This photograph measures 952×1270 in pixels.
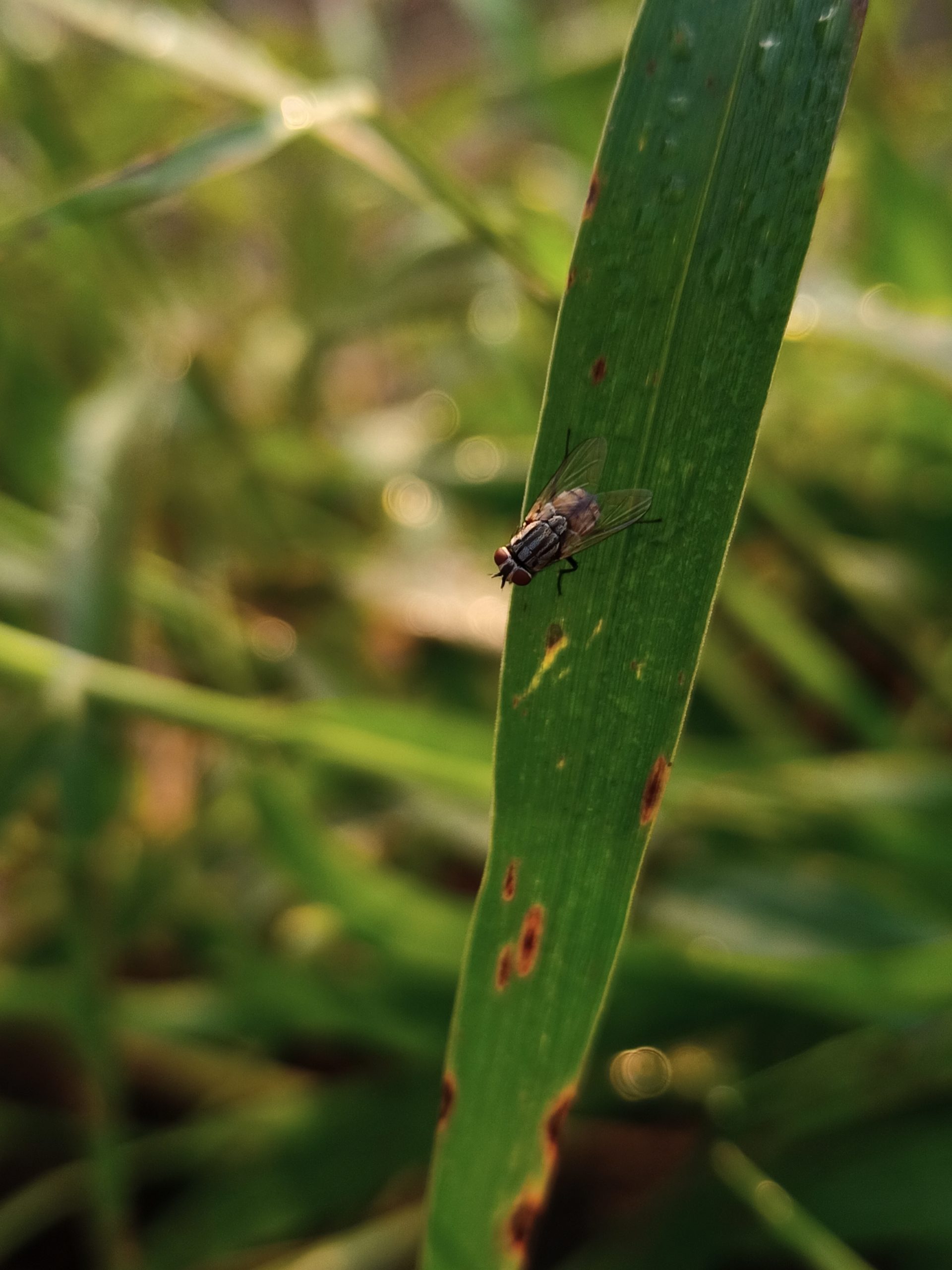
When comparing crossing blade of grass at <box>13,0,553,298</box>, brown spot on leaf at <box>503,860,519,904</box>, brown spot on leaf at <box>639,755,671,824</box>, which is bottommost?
brown spot on leaf at <box>503,860,519,904</box>

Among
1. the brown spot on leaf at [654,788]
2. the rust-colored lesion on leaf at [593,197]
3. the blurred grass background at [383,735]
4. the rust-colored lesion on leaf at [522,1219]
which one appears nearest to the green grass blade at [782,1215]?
the blurred grass background at [383,735]

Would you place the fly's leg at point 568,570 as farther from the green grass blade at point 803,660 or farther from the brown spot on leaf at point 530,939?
the green grass blade at point 803,660

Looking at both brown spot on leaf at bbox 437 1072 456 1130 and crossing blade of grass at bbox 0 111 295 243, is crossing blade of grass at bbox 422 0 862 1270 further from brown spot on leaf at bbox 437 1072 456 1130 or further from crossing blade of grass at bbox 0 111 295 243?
crossing blade of grass at bbox 0 111 295 243

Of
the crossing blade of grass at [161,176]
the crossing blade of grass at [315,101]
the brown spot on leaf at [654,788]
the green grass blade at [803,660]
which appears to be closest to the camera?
the brown spot on leaf at [654,788]

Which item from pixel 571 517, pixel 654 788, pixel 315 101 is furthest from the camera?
pixel 315 101

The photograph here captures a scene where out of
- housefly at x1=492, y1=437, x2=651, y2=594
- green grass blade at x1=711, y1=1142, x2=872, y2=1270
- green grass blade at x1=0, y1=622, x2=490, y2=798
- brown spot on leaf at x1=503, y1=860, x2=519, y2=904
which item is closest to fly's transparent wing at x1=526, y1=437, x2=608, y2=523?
housefly at x1=492, y1=437, x2=651, y2=594

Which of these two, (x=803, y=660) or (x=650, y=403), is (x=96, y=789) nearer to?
(x=650, y=403)

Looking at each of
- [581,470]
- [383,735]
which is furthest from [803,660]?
[581,470]
